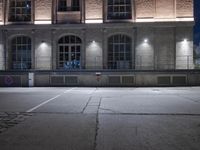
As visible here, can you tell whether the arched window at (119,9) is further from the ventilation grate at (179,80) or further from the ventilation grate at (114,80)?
the ventilation grate at (179,80)

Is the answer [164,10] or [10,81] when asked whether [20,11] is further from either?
[164,10]

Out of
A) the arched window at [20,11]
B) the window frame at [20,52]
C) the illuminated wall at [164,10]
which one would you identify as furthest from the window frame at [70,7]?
the illuminated wall at [164,10]

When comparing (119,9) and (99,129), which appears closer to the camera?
(99,129)

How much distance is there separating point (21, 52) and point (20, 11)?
4.40 metres

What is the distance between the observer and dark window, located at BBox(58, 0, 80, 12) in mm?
26141

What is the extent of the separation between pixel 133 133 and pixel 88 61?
63.5 feet

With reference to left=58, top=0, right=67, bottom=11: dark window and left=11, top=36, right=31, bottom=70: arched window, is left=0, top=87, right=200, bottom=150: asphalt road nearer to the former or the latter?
left=11, top=36, right=31, bottom=70: arched window

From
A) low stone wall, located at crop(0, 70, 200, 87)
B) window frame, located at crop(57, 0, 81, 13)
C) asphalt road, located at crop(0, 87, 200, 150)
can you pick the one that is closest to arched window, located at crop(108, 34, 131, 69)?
low stone wall, located at crop(0, 70, 200, 87)

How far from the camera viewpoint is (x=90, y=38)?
2531cm

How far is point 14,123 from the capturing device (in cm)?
736

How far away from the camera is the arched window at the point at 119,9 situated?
25.8m

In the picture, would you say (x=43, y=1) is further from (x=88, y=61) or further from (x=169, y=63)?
(x=169, y=63)

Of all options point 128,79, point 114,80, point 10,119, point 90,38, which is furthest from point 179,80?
point 10,119

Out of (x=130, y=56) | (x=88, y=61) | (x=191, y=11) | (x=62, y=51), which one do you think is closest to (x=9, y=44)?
(x=62, y=51)
